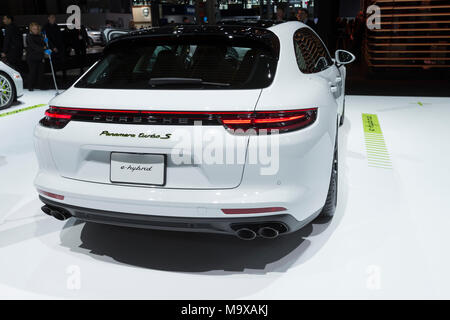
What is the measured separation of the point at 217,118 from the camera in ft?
7.11

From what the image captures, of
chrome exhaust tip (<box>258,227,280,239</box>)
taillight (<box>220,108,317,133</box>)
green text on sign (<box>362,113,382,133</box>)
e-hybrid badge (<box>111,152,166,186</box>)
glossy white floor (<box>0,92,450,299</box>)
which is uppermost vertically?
taillight (<box>220,108,317,133</box>)

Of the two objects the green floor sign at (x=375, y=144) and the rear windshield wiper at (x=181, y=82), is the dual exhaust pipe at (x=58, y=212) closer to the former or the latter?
the rear windshield wiper at (x=181, y=82)

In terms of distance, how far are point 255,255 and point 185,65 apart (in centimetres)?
128

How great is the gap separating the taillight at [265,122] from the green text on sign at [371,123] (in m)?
4.04

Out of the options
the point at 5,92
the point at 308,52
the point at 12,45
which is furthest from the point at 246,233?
the point at 12,45

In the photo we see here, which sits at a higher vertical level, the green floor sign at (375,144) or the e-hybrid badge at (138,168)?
the e-hybrid badge at (138,168)

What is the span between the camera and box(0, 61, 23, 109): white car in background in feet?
25.9

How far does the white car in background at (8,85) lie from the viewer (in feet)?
25.9

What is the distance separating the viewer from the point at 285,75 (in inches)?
97.9

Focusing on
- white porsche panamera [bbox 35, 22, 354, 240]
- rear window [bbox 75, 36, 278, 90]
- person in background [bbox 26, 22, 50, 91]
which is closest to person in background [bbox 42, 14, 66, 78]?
person in background [bbox 26, 22, 50, 91]

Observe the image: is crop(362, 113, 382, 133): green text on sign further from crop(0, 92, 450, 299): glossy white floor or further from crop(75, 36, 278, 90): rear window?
crop(75, 36, 278, 90): rear window

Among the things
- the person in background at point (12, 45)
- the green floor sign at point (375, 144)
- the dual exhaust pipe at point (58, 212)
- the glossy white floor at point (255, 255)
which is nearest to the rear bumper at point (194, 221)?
the dual exhaust pipe at point (58, 212)
